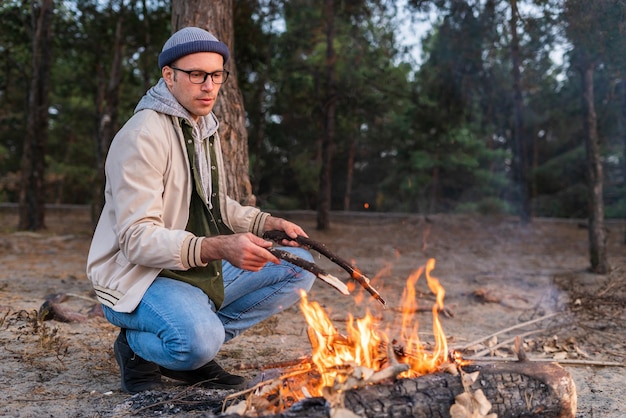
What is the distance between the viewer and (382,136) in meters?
20.0

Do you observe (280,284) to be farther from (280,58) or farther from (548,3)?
(280,58)

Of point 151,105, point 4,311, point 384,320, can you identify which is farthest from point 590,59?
point 4,311

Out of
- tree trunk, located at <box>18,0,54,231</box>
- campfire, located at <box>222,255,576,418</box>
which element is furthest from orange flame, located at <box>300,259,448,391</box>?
tree trunk, located at <box>18,0,54,231</box>

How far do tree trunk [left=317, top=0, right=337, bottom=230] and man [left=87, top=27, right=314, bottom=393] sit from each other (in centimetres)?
963

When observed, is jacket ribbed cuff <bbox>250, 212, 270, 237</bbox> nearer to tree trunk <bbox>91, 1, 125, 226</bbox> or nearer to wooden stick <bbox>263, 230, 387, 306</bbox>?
wooden stick <bbox>263, 230, 387, 306</bbox>

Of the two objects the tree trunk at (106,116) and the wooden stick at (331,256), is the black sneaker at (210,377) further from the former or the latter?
the tree trunk at (106,116)

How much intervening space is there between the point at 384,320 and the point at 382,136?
49.8 ft

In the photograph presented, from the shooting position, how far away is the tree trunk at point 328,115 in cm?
1245

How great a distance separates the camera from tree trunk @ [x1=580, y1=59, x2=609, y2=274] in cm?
789

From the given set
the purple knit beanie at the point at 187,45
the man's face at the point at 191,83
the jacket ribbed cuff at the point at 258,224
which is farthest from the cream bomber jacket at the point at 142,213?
the jacket ribbed cuff at the point at 258,224

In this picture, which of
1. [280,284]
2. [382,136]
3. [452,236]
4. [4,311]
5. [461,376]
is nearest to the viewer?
[461,376]

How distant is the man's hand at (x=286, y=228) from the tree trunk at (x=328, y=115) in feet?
31.4

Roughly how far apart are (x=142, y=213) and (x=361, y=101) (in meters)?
12.2

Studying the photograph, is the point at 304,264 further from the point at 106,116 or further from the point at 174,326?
the point at 106,116
